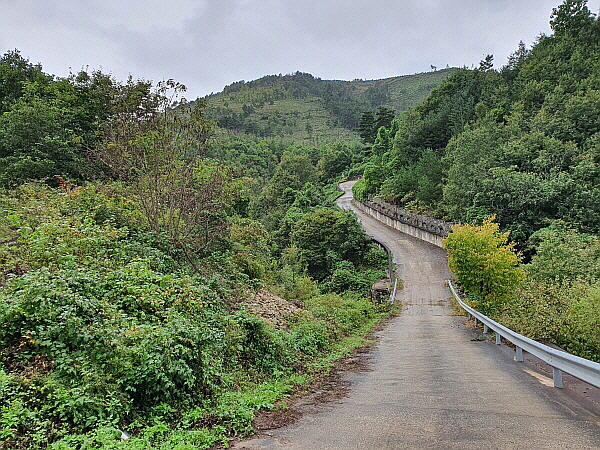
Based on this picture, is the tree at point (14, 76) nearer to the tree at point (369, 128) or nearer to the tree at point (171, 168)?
the tree at point (171, 168)

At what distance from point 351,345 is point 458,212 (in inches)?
1127

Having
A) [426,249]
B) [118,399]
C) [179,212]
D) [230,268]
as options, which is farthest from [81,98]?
[426,249]

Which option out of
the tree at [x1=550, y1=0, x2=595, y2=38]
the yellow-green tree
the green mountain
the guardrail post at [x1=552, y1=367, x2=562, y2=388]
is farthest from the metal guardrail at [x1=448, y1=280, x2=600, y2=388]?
the green mountain

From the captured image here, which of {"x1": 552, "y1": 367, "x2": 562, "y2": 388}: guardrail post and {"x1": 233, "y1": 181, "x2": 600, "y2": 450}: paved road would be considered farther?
{"x1": 552, "y1": 367, "x2": 562, "y2": 388}: guardrail post

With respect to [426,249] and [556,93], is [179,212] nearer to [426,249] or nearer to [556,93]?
[426,249]

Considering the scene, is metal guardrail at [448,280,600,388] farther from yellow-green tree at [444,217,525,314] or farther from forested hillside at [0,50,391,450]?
yellow-green tree at [444,217,525,314]

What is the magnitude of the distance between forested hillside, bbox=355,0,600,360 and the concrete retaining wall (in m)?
1.50

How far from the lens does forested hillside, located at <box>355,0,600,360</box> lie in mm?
13711

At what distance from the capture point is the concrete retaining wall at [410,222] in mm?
40112

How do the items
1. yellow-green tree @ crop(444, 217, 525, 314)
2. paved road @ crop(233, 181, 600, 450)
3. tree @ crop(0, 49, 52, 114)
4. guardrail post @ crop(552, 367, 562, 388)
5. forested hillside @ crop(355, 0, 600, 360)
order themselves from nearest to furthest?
paved road @ crop(233, 181, 600, 450)
guardrail post @ crop(552, 367, 562, 388)
forested hillside @ crop(355, 0, 600, 360)
yellow-green tree @ crop(444, 217, 525, 314)
tree @ crop(0, 49, 52, 114)

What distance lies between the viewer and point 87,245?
28.8 feet

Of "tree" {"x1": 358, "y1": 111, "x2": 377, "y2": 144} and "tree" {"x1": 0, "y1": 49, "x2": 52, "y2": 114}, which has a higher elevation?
"tree" {"x1": 358, "y1": 111, "x2": 377, "y2": 144}

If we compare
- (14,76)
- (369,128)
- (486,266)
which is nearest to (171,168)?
(486,266)

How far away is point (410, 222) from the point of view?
1810 inches
